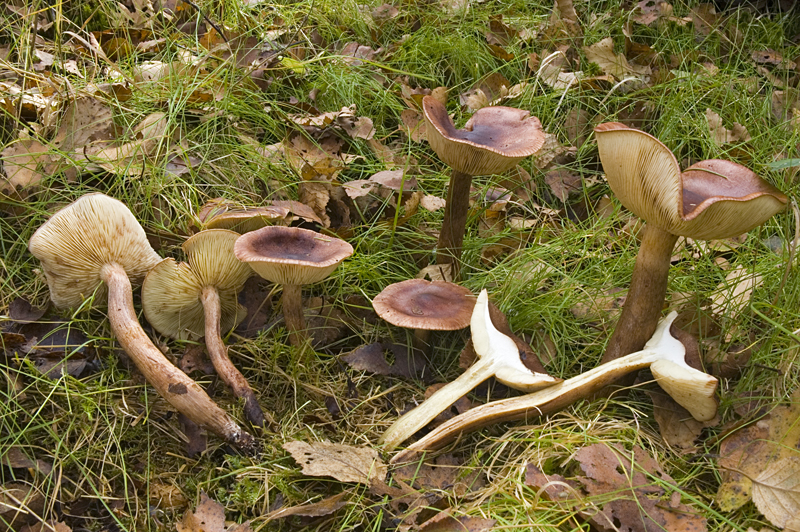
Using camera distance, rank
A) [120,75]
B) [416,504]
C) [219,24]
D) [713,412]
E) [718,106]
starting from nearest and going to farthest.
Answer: [416,504]
[713,412]
[120,75]
[718,106]
[219,24]

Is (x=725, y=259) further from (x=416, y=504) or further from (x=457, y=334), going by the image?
(x=416, y=504)

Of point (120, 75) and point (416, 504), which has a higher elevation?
point (120, 75)

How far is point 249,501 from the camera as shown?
2217mm

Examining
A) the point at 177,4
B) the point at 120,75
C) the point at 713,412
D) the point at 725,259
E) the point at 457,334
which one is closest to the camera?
the point at 713,412

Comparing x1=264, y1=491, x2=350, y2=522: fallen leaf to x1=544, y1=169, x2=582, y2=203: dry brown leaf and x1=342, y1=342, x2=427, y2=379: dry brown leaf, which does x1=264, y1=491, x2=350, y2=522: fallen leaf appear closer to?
x1=342, y1=342, x2=427, y2=379: dry brown leaf

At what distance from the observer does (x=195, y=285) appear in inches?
110

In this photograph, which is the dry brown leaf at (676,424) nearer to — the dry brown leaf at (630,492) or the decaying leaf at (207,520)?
the dry brown leaf at (630,492)

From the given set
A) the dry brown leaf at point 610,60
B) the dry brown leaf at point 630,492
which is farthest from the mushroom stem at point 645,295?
the dry brown leaf at point 610,60

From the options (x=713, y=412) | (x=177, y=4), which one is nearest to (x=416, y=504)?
(x=713, y=412)

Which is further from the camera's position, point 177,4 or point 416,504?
point 177,4

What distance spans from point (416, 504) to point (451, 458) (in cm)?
Answer: 31

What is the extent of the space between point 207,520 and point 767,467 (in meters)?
2.00

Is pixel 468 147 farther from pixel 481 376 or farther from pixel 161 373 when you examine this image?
pixel 161 373

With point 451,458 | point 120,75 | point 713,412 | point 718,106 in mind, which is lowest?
point 451,458
